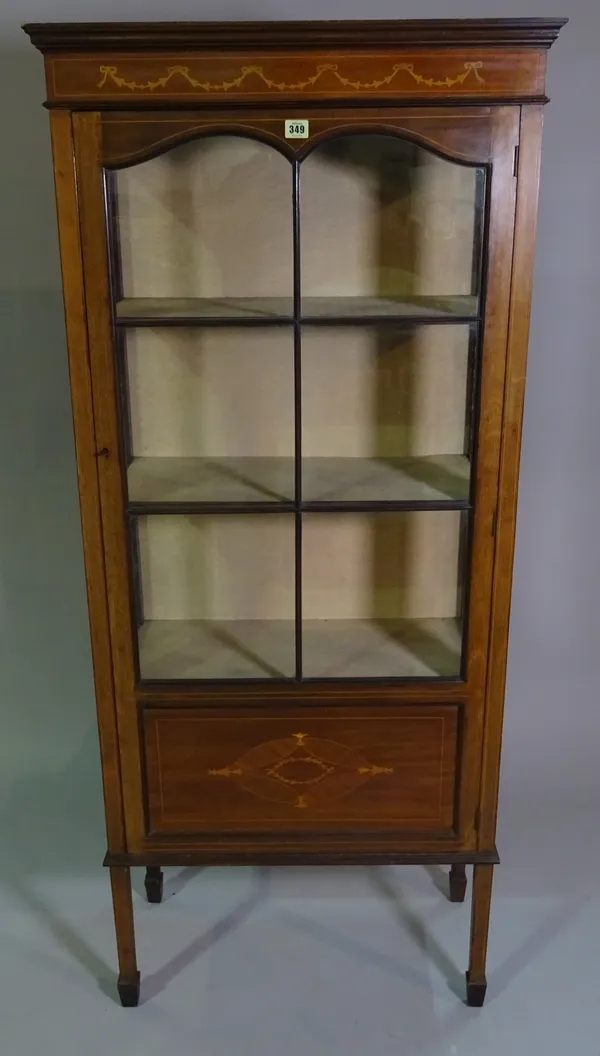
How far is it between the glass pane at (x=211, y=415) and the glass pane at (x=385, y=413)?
0.05 m

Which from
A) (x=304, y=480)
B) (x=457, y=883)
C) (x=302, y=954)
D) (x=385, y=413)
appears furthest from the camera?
(x=457, y=883)

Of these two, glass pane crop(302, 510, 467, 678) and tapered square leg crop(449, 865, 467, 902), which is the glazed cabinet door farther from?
tapered square leg crop(449, 865, 467, 902)

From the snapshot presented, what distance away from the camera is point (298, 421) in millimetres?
1406

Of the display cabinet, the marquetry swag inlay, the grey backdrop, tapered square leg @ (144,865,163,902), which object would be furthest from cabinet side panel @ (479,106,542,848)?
tapered square leg @ (144,865,163,902)

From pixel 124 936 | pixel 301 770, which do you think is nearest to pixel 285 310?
pixel 301 770

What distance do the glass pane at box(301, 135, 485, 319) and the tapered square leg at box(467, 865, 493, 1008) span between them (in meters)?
0.91

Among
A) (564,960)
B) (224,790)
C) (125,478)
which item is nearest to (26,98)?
(125,478)

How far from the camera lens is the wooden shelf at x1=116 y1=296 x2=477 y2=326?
1.33 metres

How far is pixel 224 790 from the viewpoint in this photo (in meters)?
1.51

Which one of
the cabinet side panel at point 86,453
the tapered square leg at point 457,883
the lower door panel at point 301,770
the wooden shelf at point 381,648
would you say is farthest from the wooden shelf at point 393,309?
the tapered square leg at point 457,883

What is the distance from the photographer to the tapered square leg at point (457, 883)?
1.81 meters

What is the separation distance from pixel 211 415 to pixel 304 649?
1.42 ft

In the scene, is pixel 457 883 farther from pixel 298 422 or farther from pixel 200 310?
pixel 200 310

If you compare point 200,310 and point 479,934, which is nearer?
point 200,310
